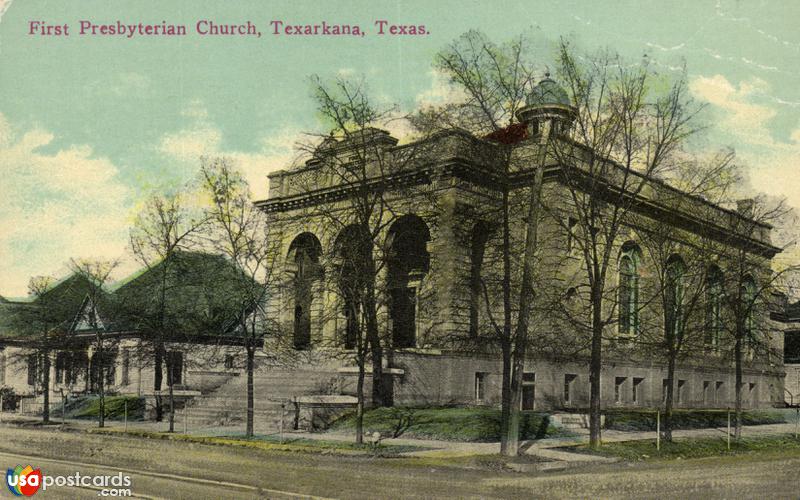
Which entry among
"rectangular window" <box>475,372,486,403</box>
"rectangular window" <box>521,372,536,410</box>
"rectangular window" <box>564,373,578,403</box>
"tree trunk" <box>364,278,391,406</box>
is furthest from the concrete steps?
"rectangular window" <box>564,373,578,403</box>

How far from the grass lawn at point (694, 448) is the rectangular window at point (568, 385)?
29.8 ft

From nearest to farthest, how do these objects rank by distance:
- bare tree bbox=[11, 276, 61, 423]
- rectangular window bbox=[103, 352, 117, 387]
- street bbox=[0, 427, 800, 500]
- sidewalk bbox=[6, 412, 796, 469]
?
street bbox=[0, 427, 800, 500] < sidewalk bbox=[6, 412, 796, 469] < bare tree bbox=[11, 276, 61, 423] < rectangular window bbox=[103, 352, 117, 387]

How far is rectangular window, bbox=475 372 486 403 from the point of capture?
3606 centimetres

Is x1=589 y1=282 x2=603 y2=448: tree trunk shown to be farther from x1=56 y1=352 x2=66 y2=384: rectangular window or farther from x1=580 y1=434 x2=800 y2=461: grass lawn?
x1=56 y1=352 x2=66 y2=384: rectangular window

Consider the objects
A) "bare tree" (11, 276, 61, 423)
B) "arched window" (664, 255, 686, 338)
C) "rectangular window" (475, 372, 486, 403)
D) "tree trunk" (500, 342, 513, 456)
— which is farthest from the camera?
"bare tree" (11, 276, 61, 423)

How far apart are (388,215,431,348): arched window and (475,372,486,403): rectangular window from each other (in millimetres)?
4385

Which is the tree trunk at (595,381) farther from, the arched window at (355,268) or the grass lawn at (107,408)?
the grass lawn at (107,408)

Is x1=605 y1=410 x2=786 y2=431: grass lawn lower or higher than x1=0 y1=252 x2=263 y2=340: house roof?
lower

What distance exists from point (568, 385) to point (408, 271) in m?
9.22

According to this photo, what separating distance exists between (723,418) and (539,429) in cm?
1499

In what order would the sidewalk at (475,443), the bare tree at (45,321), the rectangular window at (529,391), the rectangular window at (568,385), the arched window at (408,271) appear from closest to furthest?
the sidewalk at (475,443), the rectangular window at (529,391), the bare tree at (45,321), the rectangular window at (568,385), the arched window at (408,271)

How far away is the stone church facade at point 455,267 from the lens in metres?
31.2

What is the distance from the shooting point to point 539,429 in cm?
2856

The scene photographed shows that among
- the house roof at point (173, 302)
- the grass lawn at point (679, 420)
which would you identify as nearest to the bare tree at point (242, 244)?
the house roof at point (173, 302)
